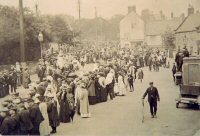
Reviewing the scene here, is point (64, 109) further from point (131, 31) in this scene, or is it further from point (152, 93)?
point (131, 31)

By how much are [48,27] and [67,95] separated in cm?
300

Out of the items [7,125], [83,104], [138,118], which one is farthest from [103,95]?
[7,125]

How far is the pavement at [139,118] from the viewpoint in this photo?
8.21 m

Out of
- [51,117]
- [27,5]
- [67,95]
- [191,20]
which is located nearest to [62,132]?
[51,117]

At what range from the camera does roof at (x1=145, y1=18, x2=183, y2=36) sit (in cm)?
970

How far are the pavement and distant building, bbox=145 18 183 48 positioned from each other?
0.89 m

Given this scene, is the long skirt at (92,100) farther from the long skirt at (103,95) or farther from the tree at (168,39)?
the tree at (168,39)

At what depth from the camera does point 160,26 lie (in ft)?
36.0

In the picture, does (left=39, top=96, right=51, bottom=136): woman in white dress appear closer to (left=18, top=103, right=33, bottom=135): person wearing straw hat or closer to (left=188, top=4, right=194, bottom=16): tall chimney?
(left=18, top=103, right=33, bottom=135): person wearing straw hat

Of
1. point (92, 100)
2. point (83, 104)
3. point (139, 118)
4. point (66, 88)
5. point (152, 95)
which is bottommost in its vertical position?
point (139, 118)

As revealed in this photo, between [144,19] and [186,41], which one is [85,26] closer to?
[144,19]

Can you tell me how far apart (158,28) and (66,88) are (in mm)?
2893

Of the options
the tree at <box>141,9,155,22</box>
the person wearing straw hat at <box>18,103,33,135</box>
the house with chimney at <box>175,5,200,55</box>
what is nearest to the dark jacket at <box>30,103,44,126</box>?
the person wearing straw hat at <box>18,103,33,135</box>

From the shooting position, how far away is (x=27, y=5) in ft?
30.7
